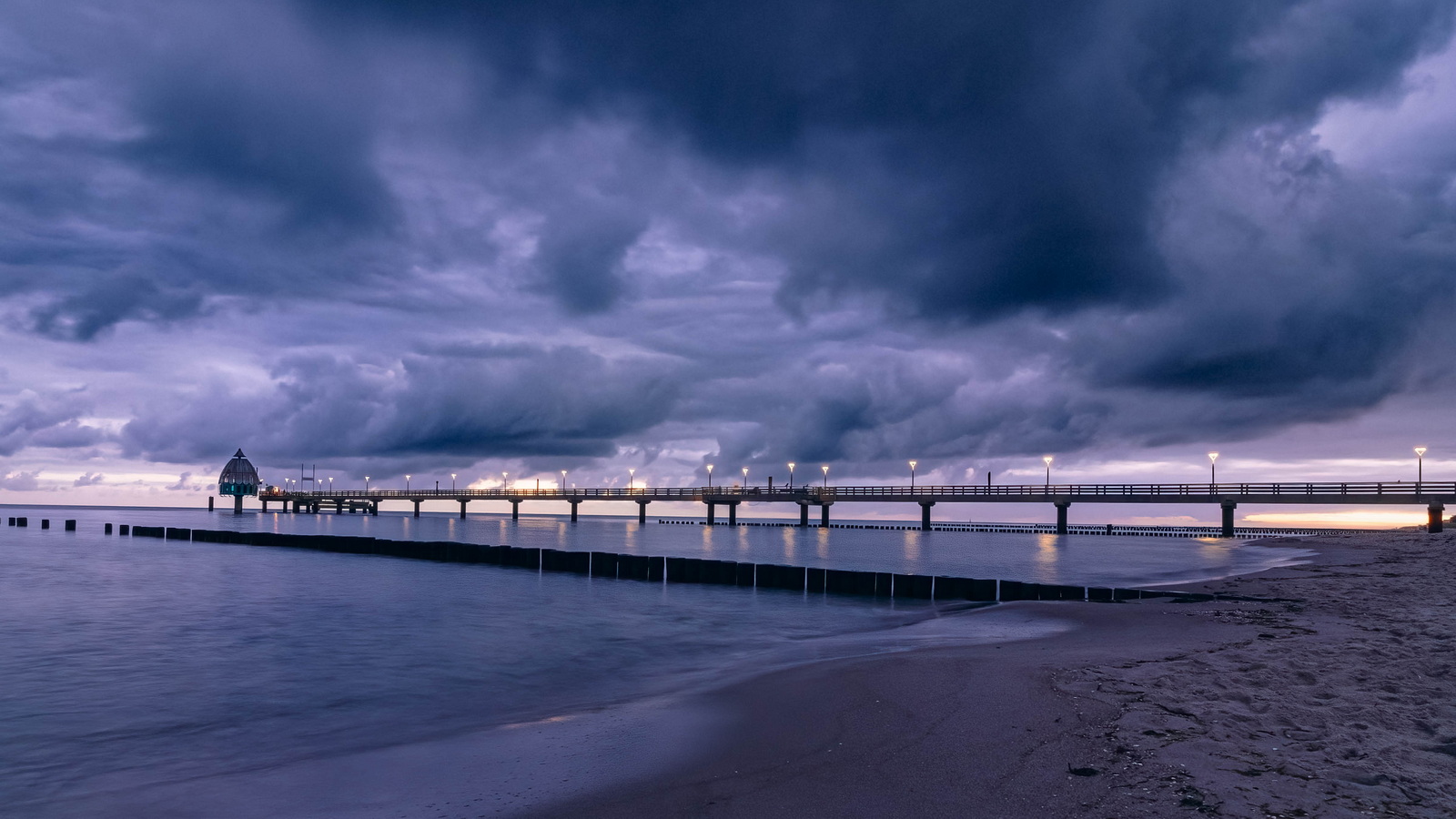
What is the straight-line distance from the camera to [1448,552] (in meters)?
37.4

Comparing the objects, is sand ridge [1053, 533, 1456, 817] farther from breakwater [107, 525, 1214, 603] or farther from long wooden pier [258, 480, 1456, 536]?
long wooden pier [258, 480, 1456, 536]

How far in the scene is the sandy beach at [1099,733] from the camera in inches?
246

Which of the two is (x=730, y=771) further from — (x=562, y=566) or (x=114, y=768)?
(x=562, y=566)

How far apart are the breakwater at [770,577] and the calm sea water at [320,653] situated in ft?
3.76

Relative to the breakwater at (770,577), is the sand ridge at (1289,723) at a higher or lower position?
higher

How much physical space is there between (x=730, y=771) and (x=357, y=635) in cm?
1742

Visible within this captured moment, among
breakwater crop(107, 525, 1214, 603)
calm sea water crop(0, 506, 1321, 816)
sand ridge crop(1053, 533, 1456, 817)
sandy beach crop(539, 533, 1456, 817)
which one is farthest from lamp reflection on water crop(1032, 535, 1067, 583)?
sandy beach crop(539, 533, 1456, 817)

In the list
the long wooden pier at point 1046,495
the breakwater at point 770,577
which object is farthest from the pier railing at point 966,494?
the breakwater at point 770,577

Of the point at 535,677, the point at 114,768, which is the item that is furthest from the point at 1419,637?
the point at 114,768

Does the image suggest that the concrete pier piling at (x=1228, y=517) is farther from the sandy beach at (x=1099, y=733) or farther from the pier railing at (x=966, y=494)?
the sandy beach at (x=1099, y=733)

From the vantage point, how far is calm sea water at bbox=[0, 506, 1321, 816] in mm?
11359

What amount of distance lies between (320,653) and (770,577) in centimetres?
1731

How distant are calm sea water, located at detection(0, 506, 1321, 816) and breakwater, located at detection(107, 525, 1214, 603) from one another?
115 cm

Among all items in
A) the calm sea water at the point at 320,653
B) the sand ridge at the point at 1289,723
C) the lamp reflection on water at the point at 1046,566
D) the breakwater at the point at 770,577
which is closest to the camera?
the sand ridge at the point at 1289,723
